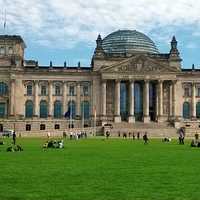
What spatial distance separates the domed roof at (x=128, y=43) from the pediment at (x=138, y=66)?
1331cm

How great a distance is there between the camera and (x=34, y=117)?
13462 cm

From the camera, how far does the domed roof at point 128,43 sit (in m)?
148

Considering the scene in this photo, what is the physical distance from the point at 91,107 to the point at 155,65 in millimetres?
18709

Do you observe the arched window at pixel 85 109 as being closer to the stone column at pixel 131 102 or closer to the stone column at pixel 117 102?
the stone column at pixel 117 102

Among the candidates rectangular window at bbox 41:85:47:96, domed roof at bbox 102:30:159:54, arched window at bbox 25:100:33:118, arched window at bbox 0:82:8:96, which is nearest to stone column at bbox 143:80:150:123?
domed roof at bbox 102:30:159:54

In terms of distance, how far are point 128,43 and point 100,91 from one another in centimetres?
1974

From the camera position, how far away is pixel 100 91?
13612cm

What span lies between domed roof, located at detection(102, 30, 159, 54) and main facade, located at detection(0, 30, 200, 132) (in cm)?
751

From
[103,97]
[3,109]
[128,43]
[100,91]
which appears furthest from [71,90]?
[128,43]

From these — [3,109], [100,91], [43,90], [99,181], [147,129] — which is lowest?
[99,181]

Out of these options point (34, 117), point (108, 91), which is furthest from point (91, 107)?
point (34, 117)

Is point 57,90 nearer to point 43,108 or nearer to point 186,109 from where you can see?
point 43,108

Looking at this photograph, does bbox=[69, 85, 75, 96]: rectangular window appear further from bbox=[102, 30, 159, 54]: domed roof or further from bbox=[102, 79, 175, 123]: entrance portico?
bbox=[102, 30, 159, 54]: domed roof

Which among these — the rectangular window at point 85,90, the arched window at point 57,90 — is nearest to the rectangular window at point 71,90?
the rectangular window at point 85,90
